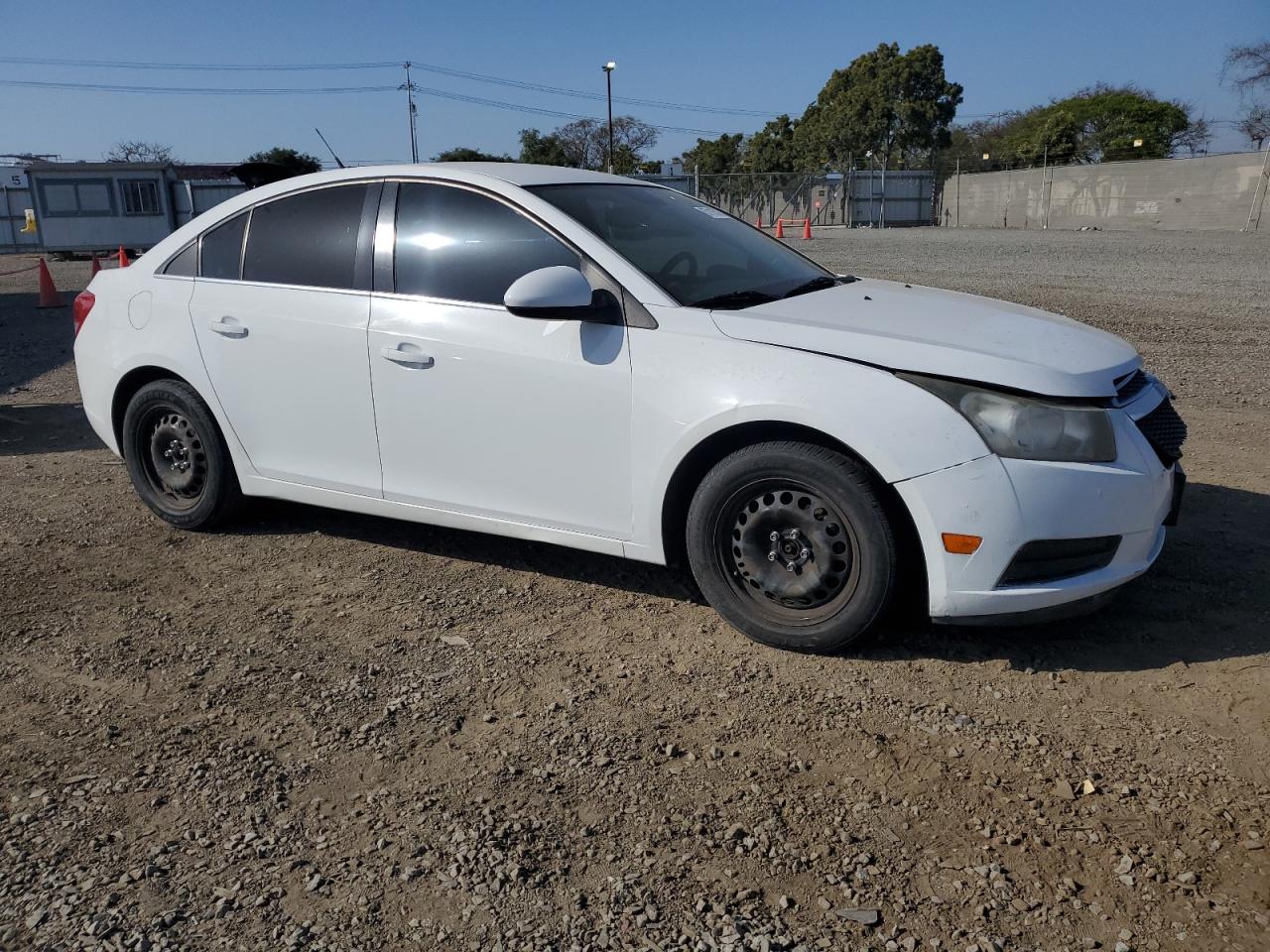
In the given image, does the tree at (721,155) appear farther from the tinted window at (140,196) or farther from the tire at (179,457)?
the tire at (179,457)

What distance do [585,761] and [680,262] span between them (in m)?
2.06

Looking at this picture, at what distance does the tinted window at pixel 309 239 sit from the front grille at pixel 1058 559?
286 cm

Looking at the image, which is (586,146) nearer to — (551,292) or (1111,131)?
(1111,131)

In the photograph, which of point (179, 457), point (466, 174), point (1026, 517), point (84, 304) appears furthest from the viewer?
point (84, 304)

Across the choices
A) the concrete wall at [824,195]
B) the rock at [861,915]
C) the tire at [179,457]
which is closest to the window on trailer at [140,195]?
the concrete wall at [824,195]

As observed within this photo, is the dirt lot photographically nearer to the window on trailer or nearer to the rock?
the rock

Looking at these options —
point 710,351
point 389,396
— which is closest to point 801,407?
point 710,351

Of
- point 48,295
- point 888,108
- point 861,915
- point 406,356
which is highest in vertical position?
point 888,108

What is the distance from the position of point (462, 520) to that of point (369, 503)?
1.66 ft

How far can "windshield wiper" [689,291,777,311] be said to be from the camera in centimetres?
384

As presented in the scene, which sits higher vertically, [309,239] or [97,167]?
[97,167]

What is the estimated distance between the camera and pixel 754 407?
3506 millimetres

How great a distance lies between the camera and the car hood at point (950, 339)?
130 inches

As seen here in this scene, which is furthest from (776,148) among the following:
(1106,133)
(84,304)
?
(84,304)
